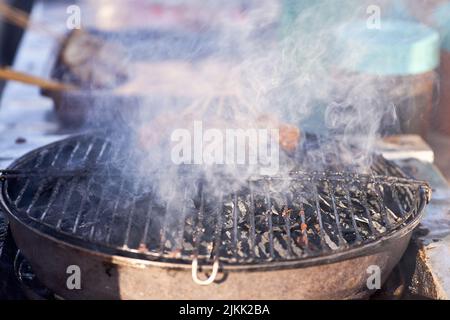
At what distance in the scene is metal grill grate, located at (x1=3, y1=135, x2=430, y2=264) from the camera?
271 cm

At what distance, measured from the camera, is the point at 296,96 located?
Answer: 457 cm

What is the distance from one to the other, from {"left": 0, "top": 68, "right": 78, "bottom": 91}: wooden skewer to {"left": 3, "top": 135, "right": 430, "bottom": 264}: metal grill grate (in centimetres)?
253

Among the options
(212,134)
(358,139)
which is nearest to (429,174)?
(358,139)

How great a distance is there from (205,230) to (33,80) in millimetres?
3934

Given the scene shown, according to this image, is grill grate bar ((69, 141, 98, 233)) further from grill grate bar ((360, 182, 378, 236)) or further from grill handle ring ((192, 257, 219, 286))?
grill grate bar ((360, 182, 378, 236))

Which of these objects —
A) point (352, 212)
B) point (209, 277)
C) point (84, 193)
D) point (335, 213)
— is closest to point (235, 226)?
point (209, 277)

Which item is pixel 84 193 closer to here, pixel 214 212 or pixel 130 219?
pixel 130 219

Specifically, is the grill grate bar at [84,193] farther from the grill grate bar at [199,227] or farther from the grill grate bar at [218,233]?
the grill grate bar at [218,233]

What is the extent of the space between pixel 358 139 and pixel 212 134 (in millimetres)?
1484

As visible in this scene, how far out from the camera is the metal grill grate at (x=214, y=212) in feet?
8.87

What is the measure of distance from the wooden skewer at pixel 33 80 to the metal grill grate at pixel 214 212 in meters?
2.53

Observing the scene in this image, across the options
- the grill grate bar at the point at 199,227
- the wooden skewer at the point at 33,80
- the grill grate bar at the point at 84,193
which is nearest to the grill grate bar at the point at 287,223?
the grill grate bar at the point at 199,227

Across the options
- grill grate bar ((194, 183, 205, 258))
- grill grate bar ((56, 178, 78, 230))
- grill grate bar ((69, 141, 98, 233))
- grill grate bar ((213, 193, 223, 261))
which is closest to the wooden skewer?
grill grate bar ((69, 141, 98, 233))
